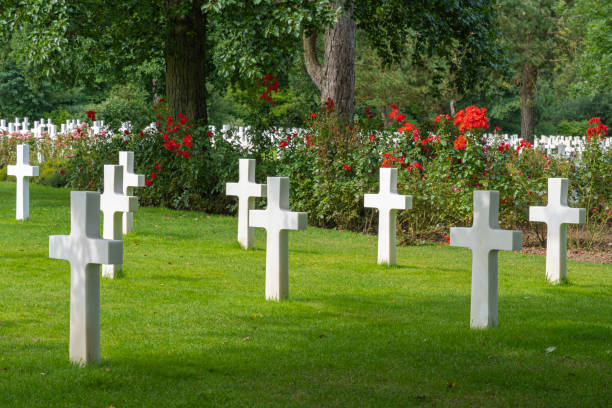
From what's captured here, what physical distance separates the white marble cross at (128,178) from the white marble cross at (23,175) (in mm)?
1858

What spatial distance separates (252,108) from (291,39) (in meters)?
2.08

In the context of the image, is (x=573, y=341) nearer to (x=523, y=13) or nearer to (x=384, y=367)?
(x=384, y=367)

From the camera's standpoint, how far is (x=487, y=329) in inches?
241

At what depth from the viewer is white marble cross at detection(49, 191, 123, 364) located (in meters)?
4.85

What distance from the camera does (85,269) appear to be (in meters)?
4.86

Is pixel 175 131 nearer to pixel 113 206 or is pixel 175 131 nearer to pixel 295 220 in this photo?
pixel 113 206

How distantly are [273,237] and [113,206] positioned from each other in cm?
193

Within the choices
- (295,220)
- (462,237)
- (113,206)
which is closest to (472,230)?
(462,237)

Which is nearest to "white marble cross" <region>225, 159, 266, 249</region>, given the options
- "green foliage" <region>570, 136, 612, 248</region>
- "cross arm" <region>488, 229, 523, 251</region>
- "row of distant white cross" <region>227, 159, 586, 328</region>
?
"row of distant white cross" <region>227, 159, 586, 328</region>

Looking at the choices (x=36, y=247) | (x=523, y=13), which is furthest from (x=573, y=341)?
(x=523, y=13)

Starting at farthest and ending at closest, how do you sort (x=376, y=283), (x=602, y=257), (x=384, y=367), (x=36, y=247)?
(x=602, y=257) < (x=36, y=247) < (x=376, y=283) < (x=384, y=367)

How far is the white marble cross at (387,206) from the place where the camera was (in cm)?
897

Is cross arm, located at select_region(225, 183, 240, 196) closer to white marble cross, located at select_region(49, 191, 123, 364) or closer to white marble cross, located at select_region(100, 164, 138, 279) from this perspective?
white marble cross, located at select_region(100, 164, 138, 279)

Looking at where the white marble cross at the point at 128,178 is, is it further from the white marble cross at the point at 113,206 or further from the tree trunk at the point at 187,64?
the tree trunk at the point at 187,64
